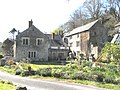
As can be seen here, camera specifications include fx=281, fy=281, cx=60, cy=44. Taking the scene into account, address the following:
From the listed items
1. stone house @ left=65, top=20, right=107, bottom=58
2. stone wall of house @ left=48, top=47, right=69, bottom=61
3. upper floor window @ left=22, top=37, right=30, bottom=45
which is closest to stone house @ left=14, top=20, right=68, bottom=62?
upper floor window @ left=22, top=37, right=30, bottom=45

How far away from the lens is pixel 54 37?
75.6m

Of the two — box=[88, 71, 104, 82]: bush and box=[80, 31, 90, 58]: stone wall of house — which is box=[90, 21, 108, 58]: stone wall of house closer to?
box=[80, 31, 90, 58]: stone wall of house

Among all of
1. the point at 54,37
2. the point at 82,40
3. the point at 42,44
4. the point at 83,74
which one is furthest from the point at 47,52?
the point at 83,74

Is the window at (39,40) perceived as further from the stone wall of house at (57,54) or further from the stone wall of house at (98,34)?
the stone wall of house at (98,34)

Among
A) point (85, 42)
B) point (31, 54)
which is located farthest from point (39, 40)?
point (85, 42)

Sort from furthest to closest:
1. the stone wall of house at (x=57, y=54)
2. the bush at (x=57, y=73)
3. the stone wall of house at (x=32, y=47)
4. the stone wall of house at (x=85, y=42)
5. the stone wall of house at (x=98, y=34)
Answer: the stone wall of house at (x=85, y=42) → the stone wall of house at (x=57, y=54) → the stone wall of house at (x=98, y=34) → the stone wall of house at (x=32, y=47) → the bush at (x=57, y=73)

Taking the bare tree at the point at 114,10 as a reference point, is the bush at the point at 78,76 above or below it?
below

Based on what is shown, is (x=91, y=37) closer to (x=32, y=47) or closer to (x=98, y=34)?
(x=98, y=34)

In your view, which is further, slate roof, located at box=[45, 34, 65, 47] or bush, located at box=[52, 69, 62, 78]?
slate roof, located at box=[45, 34, 65, 47]

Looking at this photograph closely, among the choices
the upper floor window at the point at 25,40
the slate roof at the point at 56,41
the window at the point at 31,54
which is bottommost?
the window at the point at 31,54

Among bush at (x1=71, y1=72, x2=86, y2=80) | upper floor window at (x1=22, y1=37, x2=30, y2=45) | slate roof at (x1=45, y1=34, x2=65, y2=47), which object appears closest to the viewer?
bush at (x1=71, y1=72, x2=86, y2=80)

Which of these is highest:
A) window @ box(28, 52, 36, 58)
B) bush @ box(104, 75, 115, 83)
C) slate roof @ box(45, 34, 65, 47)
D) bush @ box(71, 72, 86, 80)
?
slate roof @ box(45, 34, 65, 47)

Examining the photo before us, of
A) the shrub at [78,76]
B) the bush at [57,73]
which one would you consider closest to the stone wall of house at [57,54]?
the bush at [57,73]

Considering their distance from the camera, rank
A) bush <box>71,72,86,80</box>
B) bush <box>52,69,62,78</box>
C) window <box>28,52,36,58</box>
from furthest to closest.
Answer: window <box>28,52,36,58</box>
bush <box>52,69,62,78</box>
bush <box>71,72,86,80</box>
